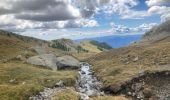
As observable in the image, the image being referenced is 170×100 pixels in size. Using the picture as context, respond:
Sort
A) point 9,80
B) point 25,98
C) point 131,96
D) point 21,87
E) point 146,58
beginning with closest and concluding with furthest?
Answer: point 25,98, point 21,87, point 131,96, point 9,80, point 146,58

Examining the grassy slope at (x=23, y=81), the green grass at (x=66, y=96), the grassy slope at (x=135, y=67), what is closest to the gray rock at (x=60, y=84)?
the grassy slope at (x=23, y=81)

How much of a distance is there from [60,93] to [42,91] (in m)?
5.41

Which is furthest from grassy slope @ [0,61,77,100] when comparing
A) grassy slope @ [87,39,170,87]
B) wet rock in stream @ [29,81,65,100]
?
grassy slope @ [87,39,170,87]

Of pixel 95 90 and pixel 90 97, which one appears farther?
pixel 95 90

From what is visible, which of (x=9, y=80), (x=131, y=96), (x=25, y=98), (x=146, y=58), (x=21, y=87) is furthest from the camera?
(x=146, y=58)

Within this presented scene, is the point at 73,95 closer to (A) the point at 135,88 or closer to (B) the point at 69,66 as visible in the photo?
(A) the point at 135,88

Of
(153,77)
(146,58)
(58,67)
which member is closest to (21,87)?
(153,77)

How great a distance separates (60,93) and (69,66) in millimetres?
68204

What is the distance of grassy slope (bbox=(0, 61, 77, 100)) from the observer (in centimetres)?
8450

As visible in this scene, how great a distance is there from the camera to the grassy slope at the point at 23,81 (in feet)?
277

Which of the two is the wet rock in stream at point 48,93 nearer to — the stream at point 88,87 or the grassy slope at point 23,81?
the grassy slope at point 23,81

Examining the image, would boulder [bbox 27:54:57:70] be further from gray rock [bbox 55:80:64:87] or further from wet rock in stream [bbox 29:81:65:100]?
wet rock in stream [bbox 29:81:65:100]

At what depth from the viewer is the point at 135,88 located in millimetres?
103250

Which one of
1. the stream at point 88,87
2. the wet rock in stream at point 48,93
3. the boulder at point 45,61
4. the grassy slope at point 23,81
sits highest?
the boulder at point 45,61
